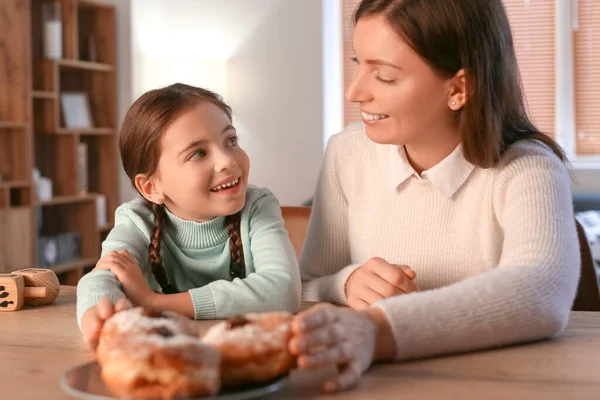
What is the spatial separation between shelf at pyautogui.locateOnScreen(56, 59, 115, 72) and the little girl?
3.50 meters

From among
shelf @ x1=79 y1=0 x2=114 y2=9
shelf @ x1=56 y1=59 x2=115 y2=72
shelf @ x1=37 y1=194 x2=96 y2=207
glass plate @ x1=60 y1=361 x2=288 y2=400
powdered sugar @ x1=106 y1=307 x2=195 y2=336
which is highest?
shelf @ x1=79 y1=0 x2=114 y2=9

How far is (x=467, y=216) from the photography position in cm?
145

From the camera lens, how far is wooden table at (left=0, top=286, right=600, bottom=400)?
827 millimetres

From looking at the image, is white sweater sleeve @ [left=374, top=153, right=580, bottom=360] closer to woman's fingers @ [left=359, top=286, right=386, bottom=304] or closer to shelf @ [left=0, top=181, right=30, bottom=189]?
woman's fingers @ [left=359, top=286, right=386, bottom=304]

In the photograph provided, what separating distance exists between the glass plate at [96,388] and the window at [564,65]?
458cm

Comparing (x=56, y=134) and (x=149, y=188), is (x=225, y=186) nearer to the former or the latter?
(x=149, y=188)

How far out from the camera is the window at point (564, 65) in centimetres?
505

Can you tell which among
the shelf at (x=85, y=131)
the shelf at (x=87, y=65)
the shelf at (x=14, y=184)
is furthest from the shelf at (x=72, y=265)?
the shelf at (x=87, y=65)

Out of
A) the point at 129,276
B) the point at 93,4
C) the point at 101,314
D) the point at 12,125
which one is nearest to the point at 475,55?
the point at 129,276

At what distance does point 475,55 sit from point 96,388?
33.3 inches

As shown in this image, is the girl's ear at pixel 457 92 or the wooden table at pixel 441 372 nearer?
the wooden table at pixel 441 372

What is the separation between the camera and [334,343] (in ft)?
2.75

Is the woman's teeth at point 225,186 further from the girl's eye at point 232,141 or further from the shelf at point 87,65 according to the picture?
the shelf at point 87,65

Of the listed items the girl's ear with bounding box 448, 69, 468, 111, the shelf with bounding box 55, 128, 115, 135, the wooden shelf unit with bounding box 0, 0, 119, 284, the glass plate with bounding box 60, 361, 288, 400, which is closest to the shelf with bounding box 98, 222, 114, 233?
the wooden shelf unit with bounding box 0, 0, 119, 284
